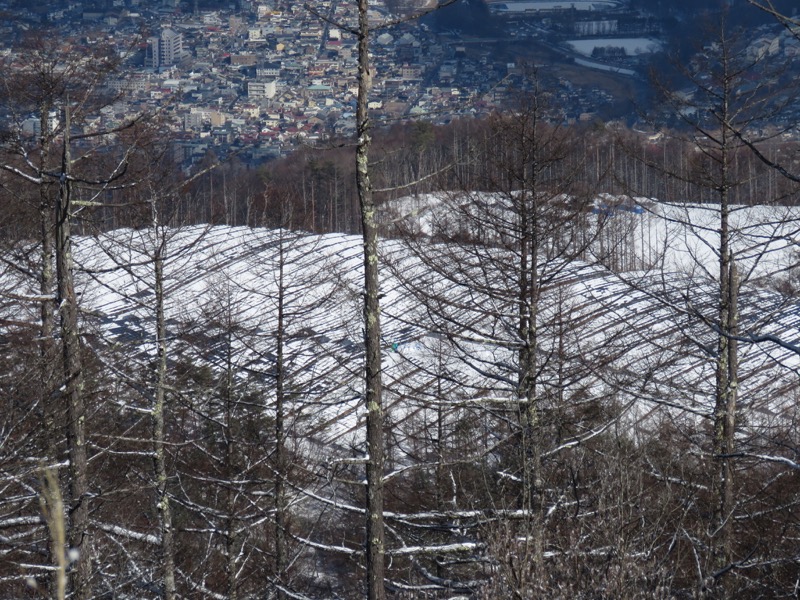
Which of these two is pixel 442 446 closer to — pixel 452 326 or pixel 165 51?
pixel 452 326

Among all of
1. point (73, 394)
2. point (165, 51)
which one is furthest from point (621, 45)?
point (73, 394)

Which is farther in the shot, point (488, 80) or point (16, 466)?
A: point (488, 80)

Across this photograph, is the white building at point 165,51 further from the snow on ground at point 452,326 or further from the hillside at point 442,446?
the hillside at point 442,446

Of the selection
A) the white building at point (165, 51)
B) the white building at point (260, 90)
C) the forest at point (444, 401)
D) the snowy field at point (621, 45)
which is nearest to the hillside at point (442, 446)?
the forest at point (444, 401)

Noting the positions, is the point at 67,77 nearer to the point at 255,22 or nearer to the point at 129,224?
the point at 129,224

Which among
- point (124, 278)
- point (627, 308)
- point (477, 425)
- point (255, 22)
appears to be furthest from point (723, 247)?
point (255, 22)

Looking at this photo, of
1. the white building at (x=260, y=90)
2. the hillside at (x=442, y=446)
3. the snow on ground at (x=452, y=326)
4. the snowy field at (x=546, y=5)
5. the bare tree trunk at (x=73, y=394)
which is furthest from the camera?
the snowy field at (x=546, y=5)

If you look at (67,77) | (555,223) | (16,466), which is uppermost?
(67,77)

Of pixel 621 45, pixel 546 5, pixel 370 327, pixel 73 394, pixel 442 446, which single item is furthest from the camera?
pixel 546 5
